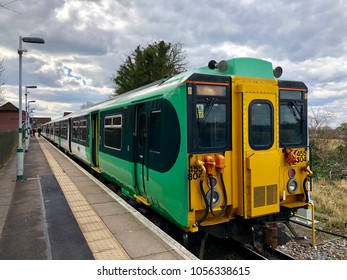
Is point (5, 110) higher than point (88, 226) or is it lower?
higher

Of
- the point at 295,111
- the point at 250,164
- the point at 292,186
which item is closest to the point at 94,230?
the point at 250,164

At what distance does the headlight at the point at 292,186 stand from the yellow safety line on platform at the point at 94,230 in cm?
297

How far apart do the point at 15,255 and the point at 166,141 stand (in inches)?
111

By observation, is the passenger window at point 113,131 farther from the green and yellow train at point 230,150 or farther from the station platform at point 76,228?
the green and yellow train at point 230,150

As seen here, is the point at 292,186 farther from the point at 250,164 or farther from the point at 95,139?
the point at 95,139

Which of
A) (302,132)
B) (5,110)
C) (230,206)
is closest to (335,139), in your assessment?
(302,132)

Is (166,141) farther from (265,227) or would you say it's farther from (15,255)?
(15,255)

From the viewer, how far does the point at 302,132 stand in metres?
5.67

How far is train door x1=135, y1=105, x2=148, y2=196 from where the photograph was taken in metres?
5.98

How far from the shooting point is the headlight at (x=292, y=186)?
5373 millimetres

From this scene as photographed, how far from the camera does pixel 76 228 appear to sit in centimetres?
556

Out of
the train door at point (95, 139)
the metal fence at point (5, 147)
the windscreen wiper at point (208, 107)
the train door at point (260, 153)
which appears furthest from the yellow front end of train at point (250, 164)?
the metal fence at point (5, 147)

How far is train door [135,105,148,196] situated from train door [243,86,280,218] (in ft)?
6.57

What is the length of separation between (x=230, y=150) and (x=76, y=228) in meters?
3.10
